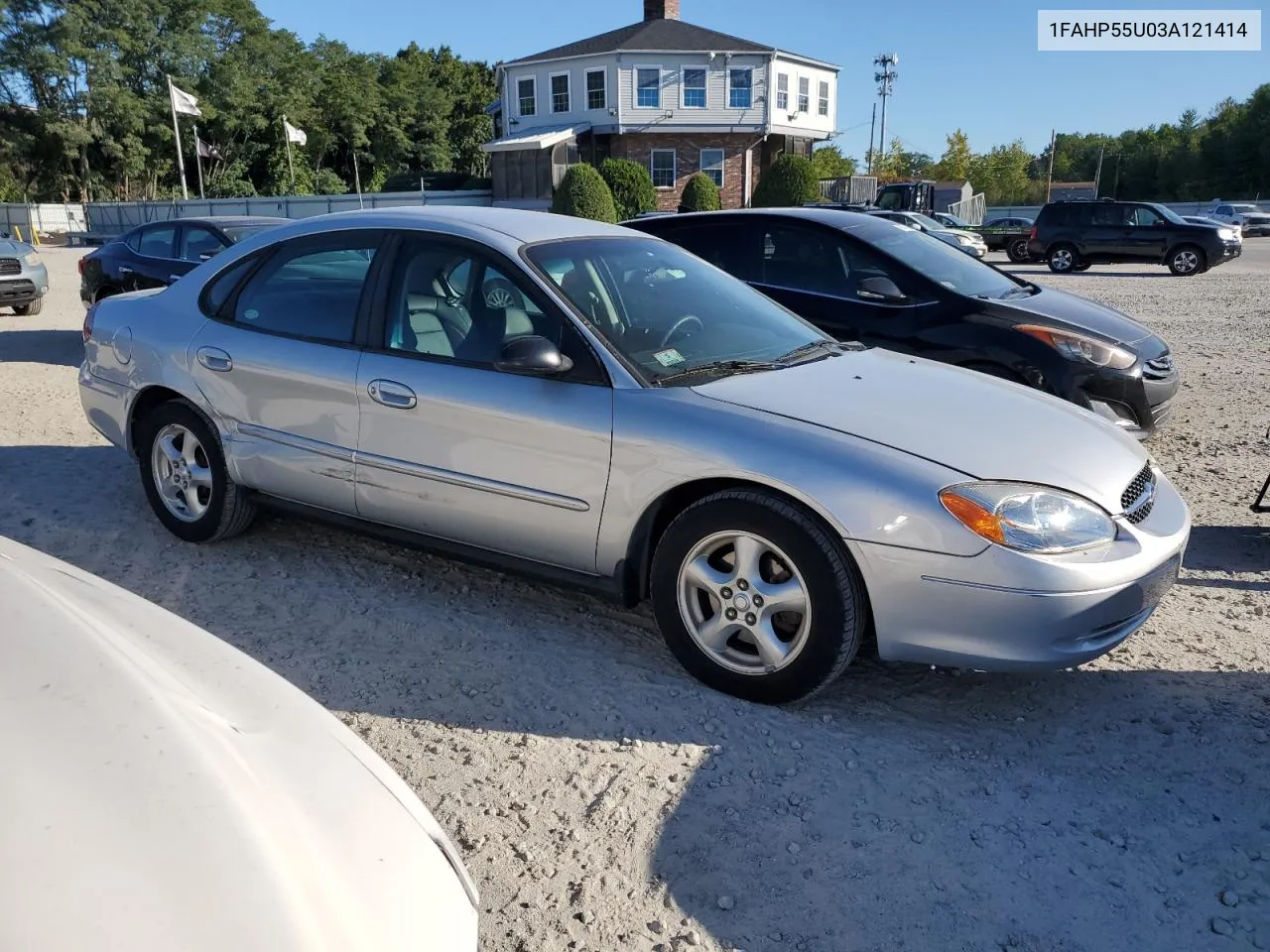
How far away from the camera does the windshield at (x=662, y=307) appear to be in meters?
3.80

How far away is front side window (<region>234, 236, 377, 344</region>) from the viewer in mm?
4262

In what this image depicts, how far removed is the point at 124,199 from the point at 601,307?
60654 mm

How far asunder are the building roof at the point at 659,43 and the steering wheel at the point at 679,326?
138 feet

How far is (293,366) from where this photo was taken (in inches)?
169

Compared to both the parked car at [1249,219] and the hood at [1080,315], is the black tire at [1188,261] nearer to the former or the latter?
the hood at [1080,315]

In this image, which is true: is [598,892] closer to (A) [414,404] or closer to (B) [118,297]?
(A) [414,404]

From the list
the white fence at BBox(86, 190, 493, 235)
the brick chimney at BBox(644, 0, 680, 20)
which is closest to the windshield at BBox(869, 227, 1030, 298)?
the white fence at BBox(86, 190, 493, 235)

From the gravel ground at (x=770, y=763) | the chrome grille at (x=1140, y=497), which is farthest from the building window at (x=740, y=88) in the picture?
the chrome grille at (x=1140, y=497)

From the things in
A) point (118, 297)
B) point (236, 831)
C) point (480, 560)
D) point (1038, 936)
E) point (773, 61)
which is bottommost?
point (1038, 936)

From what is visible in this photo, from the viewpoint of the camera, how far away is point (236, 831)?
1.59m

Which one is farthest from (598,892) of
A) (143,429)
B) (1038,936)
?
(143,429)

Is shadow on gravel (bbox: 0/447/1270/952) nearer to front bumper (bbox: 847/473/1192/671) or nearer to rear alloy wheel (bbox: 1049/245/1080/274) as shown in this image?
front bumper (bbox: 847/473/1192/671)

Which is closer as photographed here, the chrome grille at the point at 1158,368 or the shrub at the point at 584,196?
the chrome grille at the point at 1158,368

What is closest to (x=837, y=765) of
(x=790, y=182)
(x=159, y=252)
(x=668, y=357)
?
(x=668, y=357)
